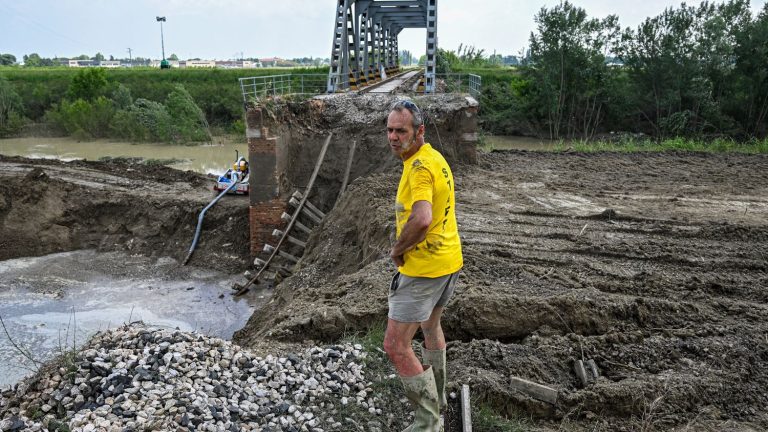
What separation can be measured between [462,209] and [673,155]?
9689mm

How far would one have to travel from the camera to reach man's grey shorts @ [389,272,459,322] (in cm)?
387

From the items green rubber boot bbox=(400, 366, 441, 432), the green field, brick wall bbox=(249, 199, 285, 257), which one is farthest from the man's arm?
the green field

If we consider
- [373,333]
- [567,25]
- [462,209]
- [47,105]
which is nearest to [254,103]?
[462,209]

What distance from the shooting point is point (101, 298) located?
12.7m

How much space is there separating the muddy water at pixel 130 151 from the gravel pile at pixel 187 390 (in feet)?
69.0

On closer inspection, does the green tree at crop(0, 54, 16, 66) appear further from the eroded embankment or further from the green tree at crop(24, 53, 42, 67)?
the eroded embankment

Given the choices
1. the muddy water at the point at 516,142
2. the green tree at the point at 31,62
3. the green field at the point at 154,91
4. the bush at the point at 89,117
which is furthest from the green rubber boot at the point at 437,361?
the green tree at the point at 31,62

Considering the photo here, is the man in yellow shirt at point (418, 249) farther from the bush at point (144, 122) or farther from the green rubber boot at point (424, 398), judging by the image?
the bush at point (144, 122)

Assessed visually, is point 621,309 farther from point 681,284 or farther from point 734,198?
point 734,198

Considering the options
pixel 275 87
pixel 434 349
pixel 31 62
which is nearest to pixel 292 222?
pixel 275 87

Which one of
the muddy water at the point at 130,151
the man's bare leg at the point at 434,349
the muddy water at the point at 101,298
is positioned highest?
the muddy water at the point at 130,151

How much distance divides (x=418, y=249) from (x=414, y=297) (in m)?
0.32

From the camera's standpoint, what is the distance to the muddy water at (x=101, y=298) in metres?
11.0

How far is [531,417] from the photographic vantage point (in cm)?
475
